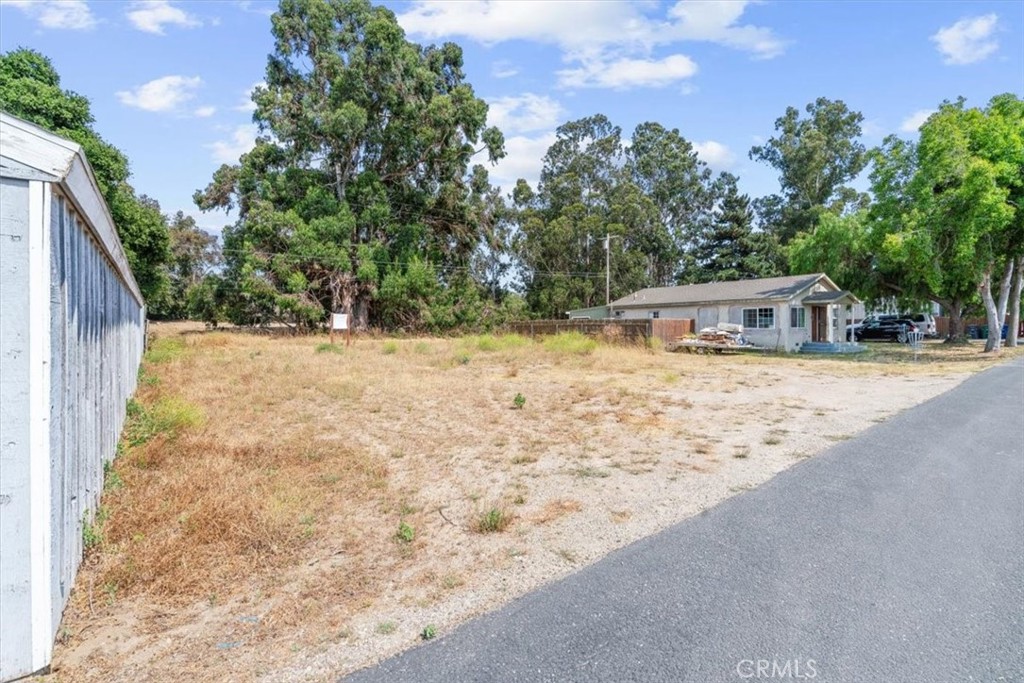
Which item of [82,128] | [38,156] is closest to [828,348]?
[38,156]

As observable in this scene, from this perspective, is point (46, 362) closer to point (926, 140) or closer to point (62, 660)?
point (62, 660)

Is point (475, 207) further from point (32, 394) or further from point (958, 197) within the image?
point (32, 394)

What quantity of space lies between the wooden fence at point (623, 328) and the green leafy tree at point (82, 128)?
16.4 m

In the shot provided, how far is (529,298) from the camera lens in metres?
42.4

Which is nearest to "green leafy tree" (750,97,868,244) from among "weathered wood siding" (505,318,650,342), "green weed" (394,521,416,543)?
"weathered wood siding" (505,318,650,342)

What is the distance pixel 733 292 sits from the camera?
2820cm

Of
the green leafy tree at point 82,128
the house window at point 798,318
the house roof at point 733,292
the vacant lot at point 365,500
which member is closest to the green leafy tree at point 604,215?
the house roof at point 733,292

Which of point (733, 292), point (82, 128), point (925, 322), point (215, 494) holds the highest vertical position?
point (82, 128)

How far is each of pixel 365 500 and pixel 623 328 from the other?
66.6 ft

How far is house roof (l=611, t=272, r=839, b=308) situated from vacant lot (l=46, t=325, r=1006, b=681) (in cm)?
1581

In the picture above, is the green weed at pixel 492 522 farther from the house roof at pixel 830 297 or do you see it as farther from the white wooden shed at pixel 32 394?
the house roof at pixel 830 297

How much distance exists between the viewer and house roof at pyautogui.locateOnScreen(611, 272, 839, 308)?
25984mm

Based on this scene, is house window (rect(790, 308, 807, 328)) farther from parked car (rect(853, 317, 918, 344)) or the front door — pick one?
parked car (rect(853, 317, 918, 344))

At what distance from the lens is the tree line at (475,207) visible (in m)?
18.7
